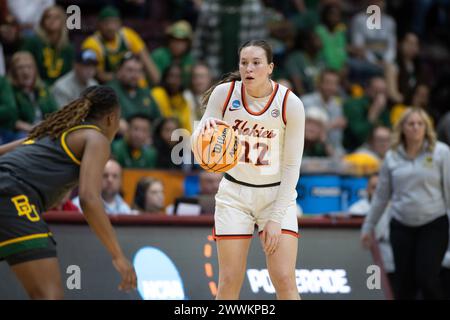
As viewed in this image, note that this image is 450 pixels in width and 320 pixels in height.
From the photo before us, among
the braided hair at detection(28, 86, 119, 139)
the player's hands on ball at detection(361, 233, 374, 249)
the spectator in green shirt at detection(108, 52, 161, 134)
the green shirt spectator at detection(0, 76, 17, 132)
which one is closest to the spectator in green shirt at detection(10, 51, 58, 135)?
the green shirt spectator at detection(0, 76, 17, 132)

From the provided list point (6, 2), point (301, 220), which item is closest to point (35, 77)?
point (6, 2)

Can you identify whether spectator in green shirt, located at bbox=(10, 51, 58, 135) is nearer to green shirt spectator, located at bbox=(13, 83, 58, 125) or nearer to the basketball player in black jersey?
green shirt spectator, located at bbox=(13, 83, 58, 125)

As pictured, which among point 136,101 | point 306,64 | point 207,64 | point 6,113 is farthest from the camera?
point 306,64

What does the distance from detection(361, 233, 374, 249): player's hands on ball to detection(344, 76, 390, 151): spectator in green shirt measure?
4.55 m

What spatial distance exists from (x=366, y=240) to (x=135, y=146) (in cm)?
325

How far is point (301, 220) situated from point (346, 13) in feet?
25.8

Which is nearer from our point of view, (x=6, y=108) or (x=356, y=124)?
(x=6, y=108)

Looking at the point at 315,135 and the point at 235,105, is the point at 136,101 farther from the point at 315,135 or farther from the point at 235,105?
the point at 235,105

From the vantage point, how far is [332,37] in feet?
48.6

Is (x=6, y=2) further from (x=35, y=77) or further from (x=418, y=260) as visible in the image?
(x=418, y=260)

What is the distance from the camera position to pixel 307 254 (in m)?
8.86

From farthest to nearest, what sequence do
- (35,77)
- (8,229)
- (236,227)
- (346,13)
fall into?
1. (346,13)
2. (35,77)
3. (236,227)
4. (8,229)

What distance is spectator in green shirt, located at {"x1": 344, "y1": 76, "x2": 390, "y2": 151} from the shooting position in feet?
44.4

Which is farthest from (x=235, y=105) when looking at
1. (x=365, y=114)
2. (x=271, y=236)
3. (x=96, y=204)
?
(x=365, y=114)
